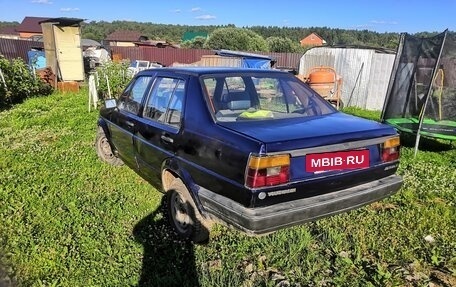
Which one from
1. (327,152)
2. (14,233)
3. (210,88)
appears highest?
(210,88)

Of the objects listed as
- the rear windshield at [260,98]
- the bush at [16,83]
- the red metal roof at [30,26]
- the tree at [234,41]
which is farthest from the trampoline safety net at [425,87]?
the red metal roof at [30,26]

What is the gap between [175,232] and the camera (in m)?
3.62

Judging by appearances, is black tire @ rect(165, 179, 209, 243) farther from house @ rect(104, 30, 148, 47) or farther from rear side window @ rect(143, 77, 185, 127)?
house @ rect(104, 30, 148, 47)

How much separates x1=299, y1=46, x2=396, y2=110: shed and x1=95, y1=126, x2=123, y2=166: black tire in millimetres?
10488

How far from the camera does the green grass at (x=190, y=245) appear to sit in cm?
→ 293

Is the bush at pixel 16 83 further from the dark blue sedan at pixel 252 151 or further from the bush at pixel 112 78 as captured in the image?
the dark blue sedan at pixel 252 151

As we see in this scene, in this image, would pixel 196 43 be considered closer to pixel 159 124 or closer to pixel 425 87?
pixel 425 87

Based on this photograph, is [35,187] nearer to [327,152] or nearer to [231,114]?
[231,114]

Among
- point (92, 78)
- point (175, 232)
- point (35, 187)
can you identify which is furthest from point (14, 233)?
point (92, 78)

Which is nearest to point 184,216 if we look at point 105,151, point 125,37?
point 105,151

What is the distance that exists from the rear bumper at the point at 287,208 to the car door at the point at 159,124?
0.73 metres

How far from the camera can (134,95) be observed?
4.53 metres

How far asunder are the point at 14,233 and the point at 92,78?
7.68 metres

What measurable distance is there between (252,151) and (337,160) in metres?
0.74
